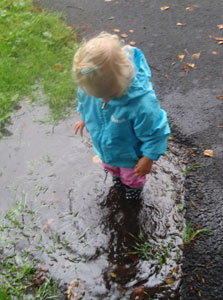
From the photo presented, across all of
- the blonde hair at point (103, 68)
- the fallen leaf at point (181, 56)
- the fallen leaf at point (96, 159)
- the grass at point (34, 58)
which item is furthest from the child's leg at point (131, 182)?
the fallen leaf at point (181, 56)

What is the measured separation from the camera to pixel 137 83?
61.4 inches

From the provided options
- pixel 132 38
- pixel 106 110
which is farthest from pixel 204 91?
pixel 106 110

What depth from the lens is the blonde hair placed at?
1.39 metres

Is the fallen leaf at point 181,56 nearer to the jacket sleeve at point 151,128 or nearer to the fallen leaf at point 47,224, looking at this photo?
the jacket sleeve at point 151,128

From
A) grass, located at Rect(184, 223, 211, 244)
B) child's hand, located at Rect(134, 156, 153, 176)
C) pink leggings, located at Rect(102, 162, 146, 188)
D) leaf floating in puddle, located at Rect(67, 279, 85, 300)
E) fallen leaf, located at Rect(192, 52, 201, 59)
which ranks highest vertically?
child's hand, located at Rect(134, 156, 153, 176)

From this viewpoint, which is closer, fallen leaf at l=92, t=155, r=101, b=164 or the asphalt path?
the asphalt path

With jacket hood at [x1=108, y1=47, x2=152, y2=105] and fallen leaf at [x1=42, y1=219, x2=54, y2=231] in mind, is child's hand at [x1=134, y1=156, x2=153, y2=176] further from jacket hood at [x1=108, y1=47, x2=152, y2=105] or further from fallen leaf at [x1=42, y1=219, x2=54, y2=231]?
fallen leaf at [x1=42, y1=219, x2=54, y2=231]

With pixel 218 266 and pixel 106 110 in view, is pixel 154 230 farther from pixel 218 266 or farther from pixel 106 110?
pixel 106 110

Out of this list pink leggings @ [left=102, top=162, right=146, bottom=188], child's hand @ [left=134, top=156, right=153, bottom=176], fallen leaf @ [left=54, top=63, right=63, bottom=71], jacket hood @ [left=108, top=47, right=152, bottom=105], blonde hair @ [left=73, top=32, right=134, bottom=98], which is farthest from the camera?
fallen leaf @ [left=54, top=63, right=63, bottom=71]

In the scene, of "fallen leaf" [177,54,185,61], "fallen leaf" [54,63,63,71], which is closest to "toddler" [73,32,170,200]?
"fallen leaf" [54,63,63,71]

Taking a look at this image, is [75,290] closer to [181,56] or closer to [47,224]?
[47,224]

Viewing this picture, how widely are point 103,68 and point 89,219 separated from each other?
125 centimetres

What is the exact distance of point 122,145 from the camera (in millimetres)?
1795

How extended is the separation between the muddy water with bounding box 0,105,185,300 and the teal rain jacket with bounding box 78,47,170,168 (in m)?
0.53
